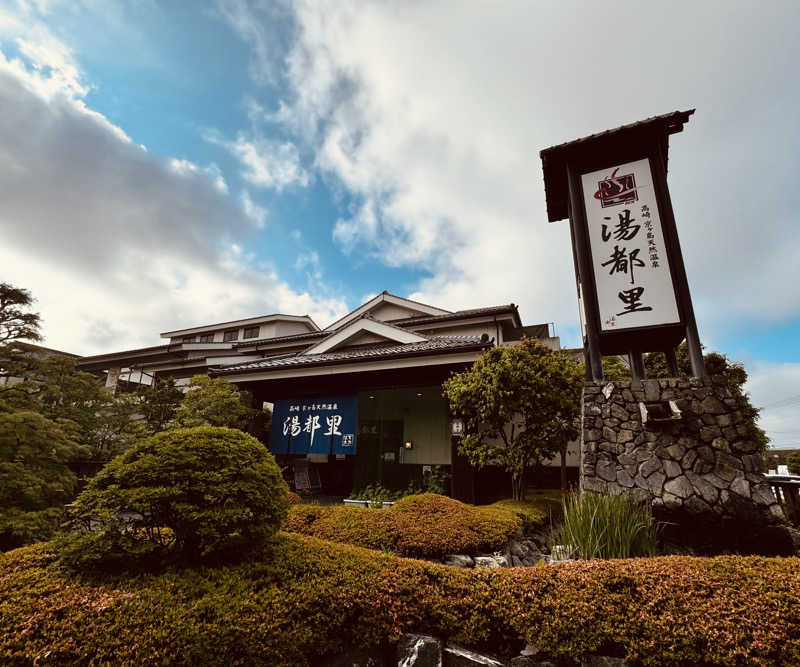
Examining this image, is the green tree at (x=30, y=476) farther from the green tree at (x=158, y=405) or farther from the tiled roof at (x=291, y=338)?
the tiled roof at (x=291, y=338)

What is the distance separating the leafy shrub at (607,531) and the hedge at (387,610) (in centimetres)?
145

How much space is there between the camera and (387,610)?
10.0 feet

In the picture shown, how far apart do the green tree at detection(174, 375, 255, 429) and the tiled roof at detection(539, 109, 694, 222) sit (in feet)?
35.7

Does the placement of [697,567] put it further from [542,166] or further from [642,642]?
[542,166]

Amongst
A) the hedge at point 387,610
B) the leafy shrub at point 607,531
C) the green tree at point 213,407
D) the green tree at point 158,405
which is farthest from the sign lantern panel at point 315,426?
the hedge at point 387,610

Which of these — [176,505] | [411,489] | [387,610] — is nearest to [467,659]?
[387,610]

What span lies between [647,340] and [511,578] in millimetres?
6014

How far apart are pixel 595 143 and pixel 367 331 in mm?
8834

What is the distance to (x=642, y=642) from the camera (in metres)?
2.59

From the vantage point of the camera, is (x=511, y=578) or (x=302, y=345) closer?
(x=511, y=578)

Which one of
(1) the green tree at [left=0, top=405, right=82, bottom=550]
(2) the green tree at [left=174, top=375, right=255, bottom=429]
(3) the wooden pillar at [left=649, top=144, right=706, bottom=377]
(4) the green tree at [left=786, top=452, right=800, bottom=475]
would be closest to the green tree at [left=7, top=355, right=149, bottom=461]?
(2) the green tree at [left=174, top=375, right=255, bottom=429]

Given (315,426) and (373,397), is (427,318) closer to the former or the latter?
(373,397)

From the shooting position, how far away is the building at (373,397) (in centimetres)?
1039

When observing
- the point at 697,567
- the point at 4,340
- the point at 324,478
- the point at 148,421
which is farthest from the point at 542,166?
the point at 148,421
